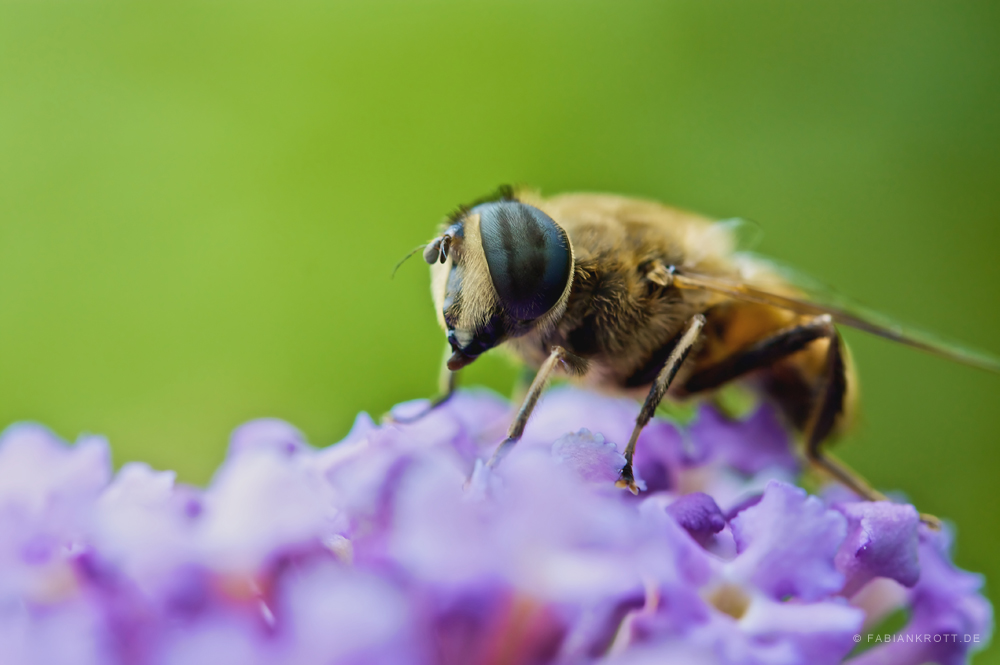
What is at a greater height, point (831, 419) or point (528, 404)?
point (528, 404)

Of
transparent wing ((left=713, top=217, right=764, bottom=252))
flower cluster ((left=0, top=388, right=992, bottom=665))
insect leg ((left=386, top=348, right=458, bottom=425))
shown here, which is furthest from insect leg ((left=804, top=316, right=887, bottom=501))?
insect leg ((left=386, top=348, right=458, bottom=425))

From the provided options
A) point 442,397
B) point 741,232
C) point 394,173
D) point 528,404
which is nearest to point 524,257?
point 528,404

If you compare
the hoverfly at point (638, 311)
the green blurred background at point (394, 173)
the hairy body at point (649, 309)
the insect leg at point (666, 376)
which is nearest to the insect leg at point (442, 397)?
the hoverfly at point (638, 311)

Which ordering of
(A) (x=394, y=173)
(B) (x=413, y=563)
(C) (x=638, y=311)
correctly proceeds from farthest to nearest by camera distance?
(A) (x=394, y=173), (C) (x=638, y=311), (B) (x=413, y=563)

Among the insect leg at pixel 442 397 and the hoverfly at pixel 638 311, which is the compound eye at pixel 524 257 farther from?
the insect leg at pixel 442 397

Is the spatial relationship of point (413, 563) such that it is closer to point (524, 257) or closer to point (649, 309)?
point (524, 257)

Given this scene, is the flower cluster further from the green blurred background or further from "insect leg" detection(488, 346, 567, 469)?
the green blurred background

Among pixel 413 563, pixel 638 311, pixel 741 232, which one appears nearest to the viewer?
pixel 413 563

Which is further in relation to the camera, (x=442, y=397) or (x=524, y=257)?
(x=442, y=397)
